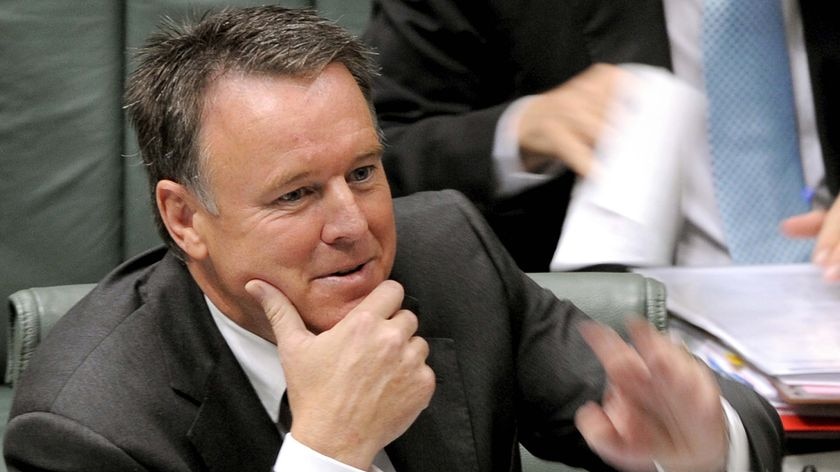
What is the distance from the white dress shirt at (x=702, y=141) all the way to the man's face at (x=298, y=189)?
48 cm

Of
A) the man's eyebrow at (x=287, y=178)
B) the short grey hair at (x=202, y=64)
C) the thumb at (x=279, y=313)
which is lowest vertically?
the thumb at (x=279, y=313)

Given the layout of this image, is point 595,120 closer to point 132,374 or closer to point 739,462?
point 739,462

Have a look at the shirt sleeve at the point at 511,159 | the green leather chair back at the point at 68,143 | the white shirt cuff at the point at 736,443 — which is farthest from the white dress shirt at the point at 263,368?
the green leather chair back at the point at 68,143

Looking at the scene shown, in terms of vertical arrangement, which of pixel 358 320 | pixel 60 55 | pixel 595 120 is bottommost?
pixel 60 55

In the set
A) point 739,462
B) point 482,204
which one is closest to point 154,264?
point 482,204

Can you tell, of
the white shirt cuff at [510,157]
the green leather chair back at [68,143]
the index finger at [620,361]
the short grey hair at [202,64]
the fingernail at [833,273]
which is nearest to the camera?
the index finger at [620,361]

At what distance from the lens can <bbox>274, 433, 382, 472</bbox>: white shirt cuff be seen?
107 centimetres

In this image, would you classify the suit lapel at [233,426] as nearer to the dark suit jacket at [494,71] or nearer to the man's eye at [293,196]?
the man's eye at [293,196]

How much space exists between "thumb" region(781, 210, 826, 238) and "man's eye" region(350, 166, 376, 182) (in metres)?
0.58

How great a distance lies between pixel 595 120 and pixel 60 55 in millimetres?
1041

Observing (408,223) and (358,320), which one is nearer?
(358,320)

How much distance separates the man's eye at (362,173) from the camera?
1149mm

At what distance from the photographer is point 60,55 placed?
75.4 inches

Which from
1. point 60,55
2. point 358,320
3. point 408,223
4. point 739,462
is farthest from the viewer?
point 60,55
